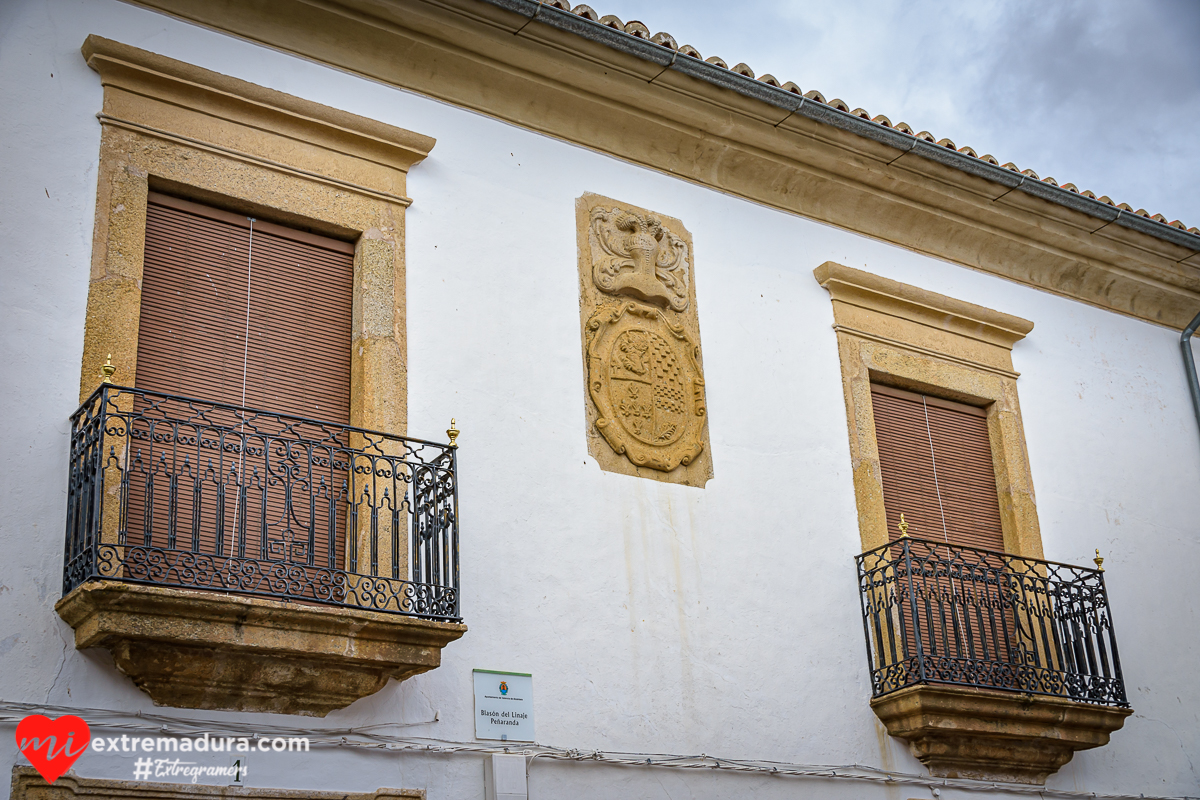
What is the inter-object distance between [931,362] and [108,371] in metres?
5.17

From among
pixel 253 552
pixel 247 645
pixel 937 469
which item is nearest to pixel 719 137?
pixel 937 469

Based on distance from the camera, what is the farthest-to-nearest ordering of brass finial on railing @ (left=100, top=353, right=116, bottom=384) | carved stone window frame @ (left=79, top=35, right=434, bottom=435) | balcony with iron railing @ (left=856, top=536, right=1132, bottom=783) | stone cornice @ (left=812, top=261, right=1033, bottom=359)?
1. stone cornice @ (left=812, top=261, right=1033, bottom=359)
2. balcony with iron railing @ (left=856, top=536, right=1132, bottom=783)
3. carved stone window frame @ (left=79, top=35, right=434, bottom=435)
4. brass finial on railing @ (left=100, top=353, right=116, bottom=384)

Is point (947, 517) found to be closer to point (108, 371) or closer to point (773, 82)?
point (773, 82)

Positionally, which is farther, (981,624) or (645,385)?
(645,385)

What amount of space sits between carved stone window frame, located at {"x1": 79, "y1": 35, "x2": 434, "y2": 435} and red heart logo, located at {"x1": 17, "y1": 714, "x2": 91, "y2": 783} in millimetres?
1360

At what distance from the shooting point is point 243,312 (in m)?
6.24

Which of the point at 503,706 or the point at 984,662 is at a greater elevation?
the point at 984,662

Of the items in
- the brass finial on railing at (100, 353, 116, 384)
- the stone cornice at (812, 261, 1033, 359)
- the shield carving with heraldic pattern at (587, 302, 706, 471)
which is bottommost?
the brass finial on railing at (100, 353, 116, 384)

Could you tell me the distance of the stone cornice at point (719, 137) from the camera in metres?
6.94

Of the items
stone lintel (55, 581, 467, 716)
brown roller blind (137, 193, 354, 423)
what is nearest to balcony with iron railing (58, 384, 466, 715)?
stone lintel (55, 581, 467, 716)

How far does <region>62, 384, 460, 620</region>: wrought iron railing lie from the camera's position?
5180mm

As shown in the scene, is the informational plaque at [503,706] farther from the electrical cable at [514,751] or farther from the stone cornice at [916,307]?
the stone cornice at [916,307]

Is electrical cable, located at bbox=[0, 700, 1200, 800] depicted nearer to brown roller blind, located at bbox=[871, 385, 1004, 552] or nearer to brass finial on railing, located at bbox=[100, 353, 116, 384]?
brass finial on railing, located at bbox=[100, 353, 116, 384]

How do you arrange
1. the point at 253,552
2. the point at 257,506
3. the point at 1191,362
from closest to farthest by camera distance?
1. the point at 253,552
2. the point at 257,506
3. the point at 1191,362
